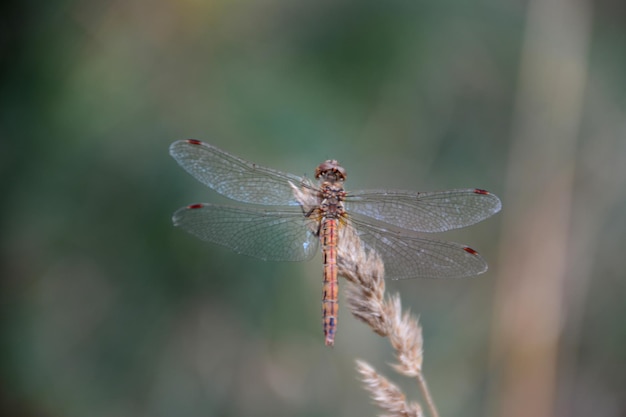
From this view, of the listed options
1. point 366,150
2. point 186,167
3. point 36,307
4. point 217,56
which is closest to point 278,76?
point 217,56

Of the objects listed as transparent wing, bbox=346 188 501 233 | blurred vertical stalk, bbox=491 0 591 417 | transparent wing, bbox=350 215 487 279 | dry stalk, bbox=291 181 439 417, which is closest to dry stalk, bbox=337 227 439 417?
dry stalk, bbox=291 181 439 417

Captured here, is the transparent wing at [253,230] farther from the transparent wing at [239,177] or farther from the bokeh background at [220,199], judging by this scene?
the bokeh background at [220,199]

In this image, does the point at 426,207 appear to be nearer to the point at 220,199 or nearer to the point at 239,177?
the point at 239,177

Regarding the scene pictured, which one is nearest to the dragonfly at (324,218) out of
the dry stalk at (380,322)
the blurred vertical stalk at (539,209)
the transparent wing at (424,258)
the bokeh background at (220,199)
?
the transparent wing at (424,258)

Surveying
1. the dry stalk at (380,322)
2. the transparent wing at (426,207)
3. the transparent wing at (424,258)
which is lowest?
the dry stalk at (380,322)

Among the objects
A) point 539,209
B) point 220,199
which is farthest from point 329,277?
point 539,209
